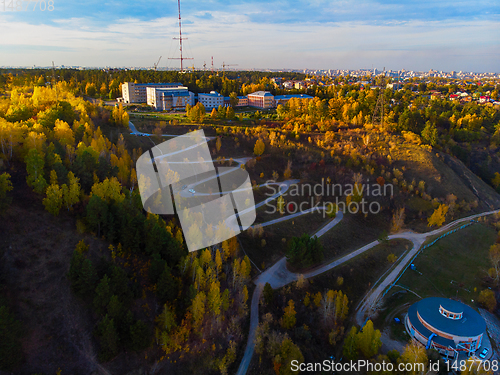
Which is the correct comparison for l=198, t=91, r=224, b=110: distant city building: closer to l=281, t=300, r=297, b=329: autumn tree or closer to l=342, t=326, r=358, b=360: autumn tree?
l=281, t=300, r=297, b=329: autumn tree

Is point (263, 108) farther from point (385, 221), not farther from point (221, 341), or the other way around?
point (221, 341)

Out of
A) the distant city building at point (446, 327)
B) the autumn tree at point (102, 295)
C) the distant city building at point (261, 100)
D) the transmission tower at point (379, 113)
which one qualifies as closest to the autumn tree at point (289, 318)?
the distant city building at point (446, 327)

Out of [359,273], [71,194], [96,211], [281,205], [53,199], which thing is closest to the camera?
[96,211]

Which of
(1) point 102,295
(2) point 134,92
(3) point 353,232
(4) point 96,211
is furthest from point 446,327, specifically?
(2) point 134,92

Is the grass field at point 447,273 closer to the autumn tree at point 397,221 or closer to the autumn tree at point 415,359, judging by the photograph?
the autumn tree at point 397,221

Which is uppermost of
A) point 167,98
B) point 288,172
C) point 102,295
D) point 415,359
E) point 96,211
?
point 167,98

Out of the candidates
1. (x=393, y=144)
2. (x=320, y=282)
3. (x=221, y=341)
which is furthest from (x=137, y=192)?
(x=393, y=144)

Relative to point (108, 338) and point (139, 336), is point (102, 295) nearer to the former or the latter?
point (108, 338)
